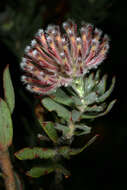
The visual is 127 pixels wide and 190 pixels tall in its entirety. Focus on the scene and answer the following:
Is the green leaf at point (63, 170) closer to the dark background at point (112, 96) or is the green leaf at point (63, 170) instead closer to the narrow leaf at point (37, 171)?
the narrow leaf at point (37, 171)

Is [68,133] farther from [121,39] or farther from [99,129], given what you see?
[121,39]

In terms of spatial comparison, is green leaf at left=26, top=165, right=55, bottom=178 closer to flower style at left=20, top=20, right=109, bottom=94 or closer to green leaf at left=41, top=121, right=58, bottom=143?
green leaf at left=41, top=121, right=58, bottom=143

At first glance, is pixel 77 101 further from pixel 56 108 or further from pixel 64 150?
pixel 64 150

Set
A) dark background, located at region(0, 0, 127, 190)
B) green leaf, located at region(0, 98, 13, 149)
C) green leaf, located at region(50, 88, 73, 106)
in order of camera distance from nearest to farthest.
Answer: green leaf, located at region(0, 98, 13, 149)
green leaf, located at region(50, 88, 73, 106)
dark background, located at region(0, 0, 127, 190)

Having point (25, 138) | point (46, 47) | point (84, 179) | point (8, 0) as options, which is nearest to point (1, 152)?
point (46, 47)

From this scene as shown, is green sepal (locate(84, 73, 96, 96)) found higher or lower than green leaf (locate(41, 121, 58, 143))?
higher

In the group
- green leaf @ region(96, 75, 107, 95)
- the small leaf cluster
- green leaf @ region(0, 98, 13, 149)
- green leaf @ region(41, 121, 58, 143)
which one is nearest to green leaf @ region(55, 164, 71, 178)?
the small leaf cluster

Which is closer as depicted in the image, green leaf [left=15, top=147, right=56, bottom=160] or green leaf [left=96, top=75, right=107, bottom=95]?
green leaf [left=15, top=147, right=56, bottom=160]
